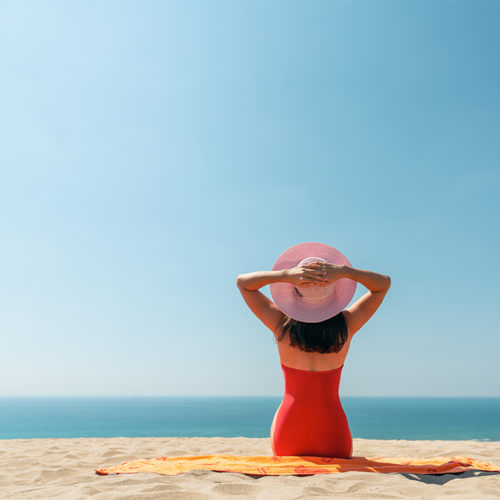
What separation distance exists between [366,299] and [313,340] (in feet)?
1.97

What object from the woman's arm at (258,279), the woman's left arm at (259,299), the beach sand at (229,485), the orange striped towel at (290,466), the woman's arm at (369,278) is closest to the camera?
the beach sand at (229,485)

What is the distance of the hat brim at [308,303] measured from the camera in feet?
10.2

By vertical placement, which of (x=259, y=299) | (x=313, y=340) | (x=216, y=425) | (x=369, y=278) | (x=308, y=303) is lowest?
(x=216, y=425)

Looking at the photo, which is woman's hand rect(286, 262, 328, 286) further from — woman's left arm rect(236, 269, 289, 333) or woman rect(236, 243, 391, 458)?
woman's left arm rect(236, 269, 289, 333)

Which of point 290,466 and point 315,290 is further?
point 315,290

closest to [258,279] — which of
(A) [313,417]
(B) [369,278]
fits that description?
(B) [369,278]

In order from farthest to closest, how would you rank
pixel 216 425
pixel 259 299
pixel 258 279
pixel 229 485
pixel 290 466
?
pixel 216 425
pixel 259 299
pixel 258 279
pixel 290 466
pixel 229 485

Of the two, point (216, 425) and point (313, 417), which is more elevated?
point (216, 425)

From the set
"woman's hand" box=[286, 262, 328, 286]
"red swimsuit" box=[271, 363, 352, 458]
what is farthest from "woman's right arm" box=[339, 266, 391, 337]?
"red swimsuit" box=[271, 363, 352, 458]

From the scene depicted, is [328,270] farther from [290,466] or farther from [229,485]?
[229,485]

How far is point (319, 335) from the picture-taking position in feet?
10.3

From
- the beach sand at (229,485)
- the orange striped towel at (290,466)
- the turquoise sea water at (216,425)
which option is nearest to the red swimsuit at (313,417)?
the orange striped towel at (290,466)

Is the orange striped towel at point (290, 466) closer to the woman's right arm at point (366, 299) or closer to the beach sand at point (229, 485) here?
the beach sand at point (229, 485)

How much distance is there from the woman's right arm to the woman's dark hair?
0.44 ft
